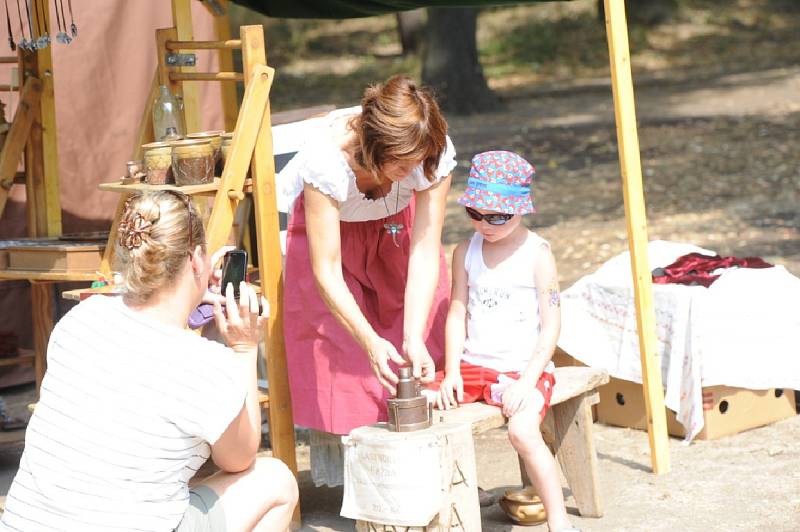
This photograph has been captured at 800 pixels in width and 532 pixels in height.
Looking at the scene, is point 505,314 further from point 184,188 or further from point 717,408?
point 717,408

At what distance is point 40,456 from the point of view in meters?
2.70

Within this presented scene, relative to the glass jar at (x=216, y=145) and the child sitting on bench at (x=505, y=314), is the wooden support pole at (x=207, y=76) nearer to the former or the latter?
the glass jar at (x=216, y=145)

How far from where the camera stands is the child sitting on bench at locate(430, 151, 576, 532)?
3.74 meters

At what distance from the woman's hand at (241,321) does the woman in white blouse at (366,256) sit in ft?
2.24

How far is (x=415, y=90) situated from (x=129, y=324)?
4.11 feet

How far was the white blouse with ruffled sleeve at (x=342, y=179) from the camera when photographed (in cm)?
366

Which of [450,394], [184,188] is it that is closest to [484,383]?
[450,394]

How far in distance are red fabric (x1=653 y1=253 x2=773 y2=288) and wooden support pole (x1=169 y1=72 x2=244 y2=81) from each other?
197 centimetres

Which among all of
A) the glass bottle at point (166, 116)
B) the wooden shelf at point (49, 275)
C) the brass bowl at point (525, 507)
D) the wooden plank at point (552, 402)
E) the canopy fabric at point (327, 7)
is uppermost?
the canopy fabric at point (327, 7)

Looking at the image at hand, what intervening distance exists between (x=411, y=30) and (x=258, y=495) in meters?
18.2

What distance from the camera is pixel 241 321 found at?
2996 millimetres

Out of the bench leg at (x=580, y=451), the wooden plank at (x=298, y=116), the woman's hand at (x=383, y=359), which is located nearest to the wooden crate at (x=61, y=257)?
the woman's hand at (x=383, y=359)

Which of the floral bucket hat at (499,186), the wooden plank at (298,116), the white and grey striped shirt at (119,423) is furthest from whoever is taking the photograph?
the wooden plank at (298,116)

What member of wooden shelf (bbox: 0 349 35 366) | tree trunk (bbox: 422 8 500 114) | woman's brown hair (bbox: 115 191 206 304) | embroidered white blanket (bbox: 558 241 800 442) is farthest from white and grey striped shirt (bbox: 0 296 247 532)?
tree trunk (bbox: 422 8 500 114)
